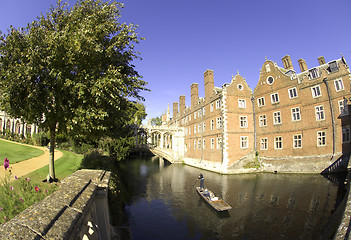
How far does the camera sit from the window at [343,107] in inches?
836

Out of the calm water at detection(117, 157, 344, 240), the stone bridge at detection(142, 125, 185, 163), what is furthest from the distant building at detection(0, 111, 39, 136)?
the calm water at detection(117, 157, 344, 240)

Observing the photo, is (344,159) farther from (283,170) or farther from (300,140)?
(283,170)

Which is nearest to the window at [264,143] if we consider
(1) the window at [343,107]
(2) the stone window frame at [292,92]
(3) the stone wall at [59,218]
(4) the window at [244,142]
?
(4) the window at [244,142]

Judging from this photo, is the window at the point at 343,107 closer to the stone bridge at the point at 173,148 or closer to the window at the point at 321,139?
the window at the point at 321,139

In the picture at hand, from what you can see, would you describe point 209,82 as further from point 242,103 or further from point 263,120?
point 263,120

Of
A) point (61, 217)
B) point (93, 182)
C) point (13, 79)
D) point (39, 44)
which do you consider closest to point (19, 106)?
point (13, 79)

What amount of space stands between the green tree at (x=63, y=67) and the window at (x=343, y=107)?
79.3ft

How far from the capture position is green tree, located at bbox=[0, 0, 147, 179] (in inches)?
343

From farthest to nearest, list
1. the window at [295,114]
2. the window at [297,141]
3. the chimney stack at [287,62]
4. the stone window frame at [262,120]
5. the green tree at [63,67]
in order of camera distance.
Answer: the chimney stack at [287,62], the stone window frame at [262,120], the window at [295,114], the window at [297,141], the green tree at [63,67]

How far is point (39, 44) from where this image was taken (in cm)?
894

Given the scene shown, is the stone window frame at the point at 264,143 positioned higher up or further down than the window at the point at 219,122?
further down

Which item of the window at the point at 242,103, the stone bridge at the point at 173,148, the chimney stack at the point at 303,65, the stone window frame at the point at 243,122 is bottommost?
the stone bridge at the point at 173,148

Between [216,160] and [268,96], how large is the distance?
12.7 meters

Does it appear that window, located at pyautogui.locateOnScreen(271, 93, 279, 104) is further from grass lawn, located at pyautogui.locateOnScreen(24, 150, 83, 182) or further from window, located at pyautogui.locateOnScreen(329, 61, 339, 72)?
grass lawn, located at pyautogui.locateOnScreen(24, 150, 83, 182)
